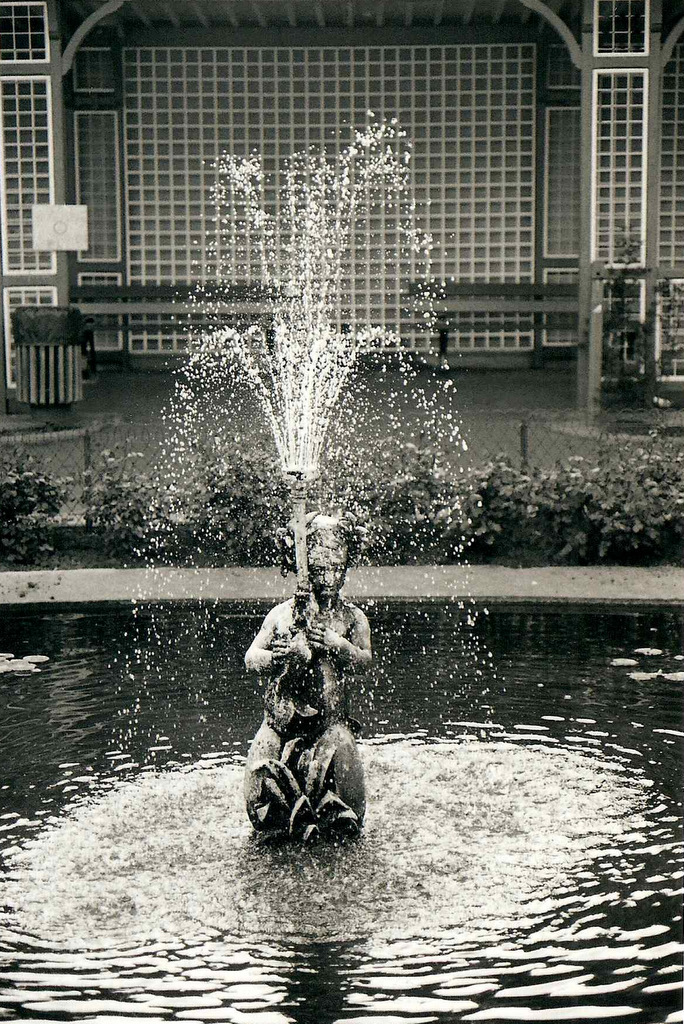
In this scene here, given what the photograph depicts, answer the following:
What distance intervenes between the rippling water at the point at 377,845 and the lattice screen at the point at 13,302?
8704 mm

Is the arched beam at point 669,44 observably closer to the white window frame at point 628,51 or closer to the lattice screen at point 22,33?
the white window frame at point 628,51

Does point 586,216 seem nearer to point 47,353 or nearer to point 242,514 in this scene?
point 47,353

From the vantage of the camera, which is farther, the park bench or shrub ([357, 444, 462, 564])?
the park bench

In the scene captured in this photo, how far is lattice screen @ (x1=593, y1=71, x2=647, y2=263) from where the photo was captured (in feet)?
51.5

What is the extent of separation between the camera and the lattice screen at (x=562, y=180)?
19703 mm

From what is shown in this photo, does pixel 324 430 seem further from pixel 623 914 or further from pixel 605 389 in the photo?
pixel 623 914

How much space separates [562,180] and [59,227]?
6.81 metres

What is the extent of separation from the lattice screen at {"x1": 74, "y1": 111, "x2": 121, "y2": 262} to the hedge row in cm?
1042

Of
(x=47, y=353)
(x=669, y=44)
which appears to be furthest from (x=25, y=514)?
(x=669, y=44)

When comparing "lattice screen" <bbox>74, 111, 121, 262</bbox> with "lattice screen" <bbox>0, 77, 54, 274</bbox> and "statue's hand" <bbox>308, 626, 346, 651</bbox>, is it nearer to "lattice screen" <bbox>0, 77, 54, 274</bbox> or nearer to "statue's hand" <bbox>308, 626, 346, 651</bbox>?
"lattice screen" <bbox>0, 77, 54, 274</bbox>

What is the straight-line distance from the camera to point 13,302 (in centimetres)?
1695

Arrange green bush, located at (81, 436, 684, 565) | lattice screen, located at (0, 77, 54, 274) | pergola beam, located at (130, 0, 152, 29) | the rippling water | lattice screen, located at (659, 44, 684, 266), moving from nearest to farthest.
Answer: the rippling water
green bush, located at (81, 436, 684, 565)
lattice screen, located at (0, 77, 54, 274)
pergola beam, located at (130, 0, 152, 29)
lattice screen, located at (659, 44, 684, 266)

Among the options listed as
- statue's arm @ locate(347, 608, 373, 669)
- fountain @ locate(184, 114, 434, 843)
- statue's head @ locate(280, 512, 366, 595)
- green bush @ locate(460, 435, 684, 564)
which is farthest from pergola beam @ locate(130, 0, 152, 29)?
statue's arm @ locate(347, 608, 373, 669)

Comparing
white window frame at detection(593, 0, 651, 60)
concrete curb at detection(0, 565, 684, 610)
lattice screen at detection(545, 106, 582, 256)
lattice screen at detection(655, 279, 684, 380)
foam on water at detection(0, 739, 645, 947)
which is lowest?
foam on water at detection(0, 739, 645, 947)
